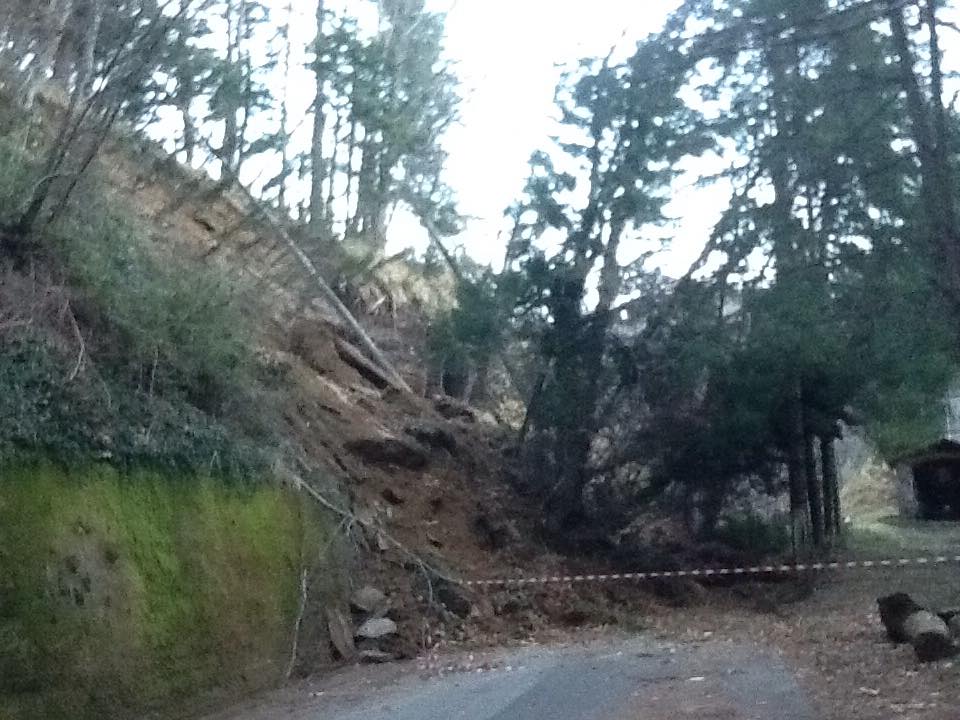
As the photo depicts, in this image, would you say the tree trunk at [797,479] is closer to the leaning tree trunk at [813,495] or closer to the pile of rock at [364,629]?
the leaning tree trunk at [813,495]

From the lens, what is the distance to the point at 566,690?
1129 cm

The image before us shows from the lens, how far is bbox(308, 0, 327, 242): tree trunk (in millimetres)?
22781

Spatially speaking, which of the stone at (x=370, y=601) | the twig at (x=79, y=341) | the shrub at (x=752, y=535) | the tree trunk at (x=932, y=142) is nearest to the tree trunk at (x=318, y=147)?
the stone at (x=370, y=601)

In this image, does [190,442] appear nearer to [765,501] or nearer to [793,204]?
[793,204]

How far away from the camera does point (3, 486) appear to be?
9344 millimetres

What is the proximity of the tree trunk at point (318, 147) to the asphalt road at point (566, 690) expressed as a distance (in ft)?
38.5

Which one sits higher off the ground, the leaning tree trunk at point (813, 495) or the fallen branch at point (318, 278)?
the fallen branch at point (318, 278)

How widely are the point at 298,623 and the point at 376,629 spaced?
151 cm

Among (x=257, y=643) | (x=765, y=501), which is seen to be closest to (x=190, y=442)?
(x=257, y=643)

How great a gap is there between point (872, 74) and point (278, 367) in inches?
378

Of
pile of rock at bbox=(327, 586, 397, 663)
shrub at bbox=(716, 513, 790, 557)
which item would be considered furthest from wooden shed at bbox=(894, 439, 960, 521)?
pile of rock at bbox=(327, 586, 397, 663)

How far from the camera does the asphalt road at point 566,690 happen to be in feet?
32.4

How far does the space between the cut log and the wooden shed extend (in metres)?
22.1

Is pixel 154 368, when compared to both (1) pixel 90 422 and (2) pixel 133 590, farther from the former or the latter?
(2) pixel 133 590
